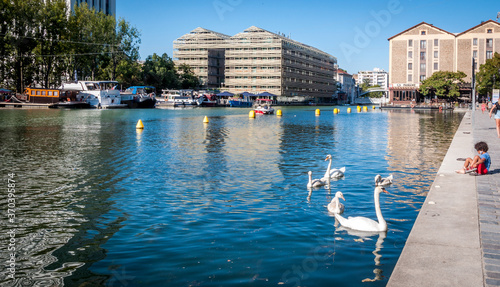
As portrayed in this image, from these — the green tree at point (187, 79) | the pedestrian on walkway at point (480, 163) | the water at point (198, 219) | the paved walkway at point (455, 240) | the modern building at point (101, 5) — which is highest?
the modern building at point (101, 5)

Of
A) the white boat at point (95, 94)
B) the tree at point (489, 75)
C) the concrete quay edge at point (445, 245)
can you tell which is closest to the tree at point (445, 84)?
the tree at point (489, 75)

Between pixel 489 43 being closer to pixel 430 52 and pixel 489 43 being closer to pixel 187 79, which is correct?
pixel 430 52

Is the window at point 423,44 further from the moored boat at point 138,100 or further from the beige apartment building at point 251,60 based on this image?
the moored boat at point 138,100

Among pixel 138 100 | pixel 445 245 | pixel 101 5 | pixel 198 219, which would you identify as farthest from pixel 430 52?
pixel 445 245

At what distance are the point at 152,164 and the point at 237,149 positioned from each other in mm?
6014

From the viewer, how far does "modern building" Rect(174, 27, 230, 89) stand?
6102 inches

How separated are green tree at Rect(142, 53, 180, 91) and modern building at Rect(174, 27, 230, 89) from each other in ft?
94.9

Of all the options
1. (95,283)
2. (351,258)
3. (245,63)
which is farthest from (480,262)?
(245,63)

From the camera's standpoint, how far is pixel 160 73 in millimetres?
118312

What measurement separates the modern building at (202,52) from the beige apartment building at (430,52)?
60.9 m

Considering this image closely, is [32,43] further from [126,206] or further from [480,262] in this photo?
[480,262]

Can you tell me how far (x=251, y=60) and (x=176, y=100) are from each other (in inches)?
2193

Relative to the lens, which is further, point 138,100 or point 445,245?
point 138,100

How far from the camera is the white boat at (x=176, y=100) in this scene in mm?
100863
